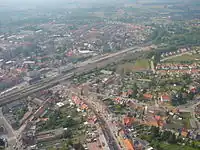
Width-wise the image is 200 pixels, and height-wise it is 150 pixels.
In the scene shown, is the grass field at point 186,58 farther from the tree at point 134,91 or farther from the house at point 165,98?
the house at point 165,98

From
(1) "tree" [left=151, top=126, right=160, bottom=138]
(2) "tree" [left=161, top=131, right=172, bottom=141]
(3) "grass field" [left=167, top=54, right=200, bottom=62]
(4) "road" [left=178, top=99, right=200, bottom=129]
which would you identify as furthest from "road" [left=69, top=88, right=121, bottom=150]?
(3) "grass field" [left=167, top=54, right=200, bottom=62]

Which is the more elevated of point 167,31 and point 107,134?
point 167,31

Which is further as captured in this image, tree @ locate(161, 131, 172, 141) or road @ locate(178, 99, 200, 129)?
road @ locate(178, 99, 200, 129)

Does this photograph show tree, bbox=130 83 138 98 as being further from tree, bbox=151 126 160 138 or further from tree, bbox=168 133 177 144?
tree, bbox=168 133 177 144

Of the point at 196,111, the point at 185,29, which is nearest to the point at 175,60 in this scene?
the point at 196,111

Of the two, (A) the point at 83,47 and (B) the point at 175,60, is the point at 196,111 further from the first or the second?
(A) the point at 83,47

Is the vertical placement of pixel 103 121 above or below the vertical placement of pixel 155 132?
below

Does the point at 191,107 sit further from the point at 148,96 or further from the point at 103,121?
the point at 103,121

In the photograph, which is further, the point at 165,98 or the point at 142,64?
the point at 142,64

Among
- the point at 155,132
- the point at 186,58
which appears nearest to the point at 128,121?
the point at 155,132
